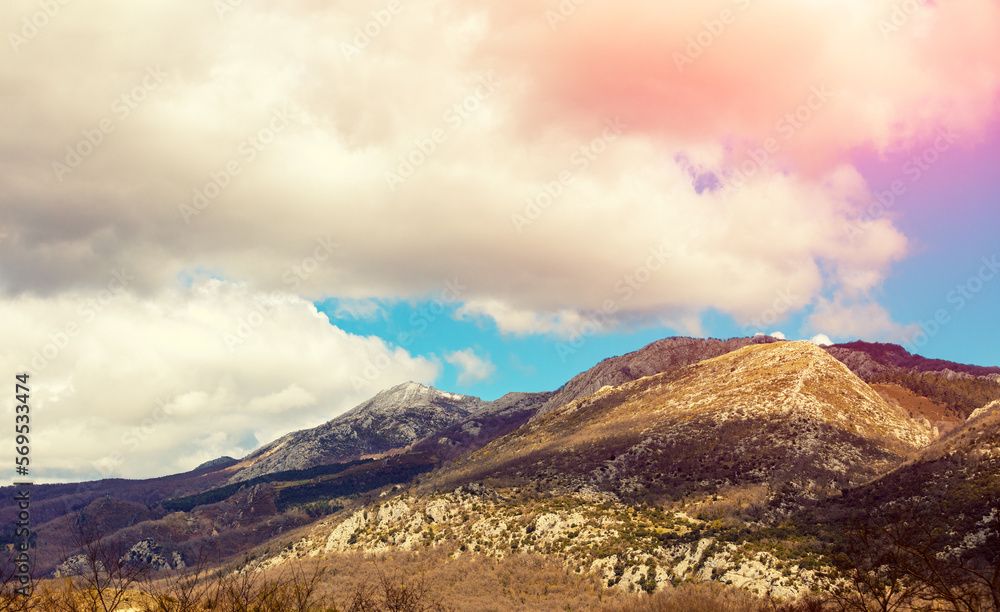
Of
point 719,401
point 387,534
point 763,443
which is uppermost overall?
point 719,401

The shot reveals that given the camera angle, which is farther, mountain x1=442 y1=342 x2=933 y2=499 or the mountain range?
mountain x1=442 y1=342 x2=933 y2=499

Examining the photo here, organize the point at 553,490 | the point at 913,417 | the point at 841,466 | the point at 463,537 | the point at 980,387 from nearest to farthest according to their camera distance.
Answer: the point at 841,466 < the point at 463,537 < the point at 553,490 < the point at 913,417 < the point at 980,387

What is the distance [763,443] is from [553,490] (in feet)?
123

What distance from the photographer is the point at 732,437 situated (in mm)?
96875

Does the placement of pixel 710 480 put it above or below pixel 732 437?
below

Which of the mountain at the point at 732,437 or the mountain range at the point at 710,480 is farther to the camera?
the mountain at the point at 732,437

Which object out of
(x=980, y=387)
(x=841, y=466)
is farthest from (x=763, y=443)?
(x=980, y=387)

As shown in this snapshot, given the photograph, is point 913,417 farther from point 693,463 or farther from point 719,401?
point 693,463

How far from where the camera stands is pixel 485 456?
148m

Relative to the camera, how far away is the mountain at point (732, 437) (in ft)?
281

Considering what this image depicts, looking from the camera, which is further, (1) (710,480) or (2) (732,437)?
(2) (732,437)

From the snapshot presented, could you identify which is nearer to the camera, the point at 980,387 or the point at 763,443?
the point at 763,443

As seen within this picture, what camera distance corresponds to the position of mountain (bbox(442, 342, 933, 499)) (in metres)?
85.6

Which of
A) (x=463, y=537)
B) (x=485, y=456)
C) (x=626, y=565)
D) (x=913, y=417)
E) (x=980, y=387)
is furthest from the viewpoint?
(x=980, y=387)
